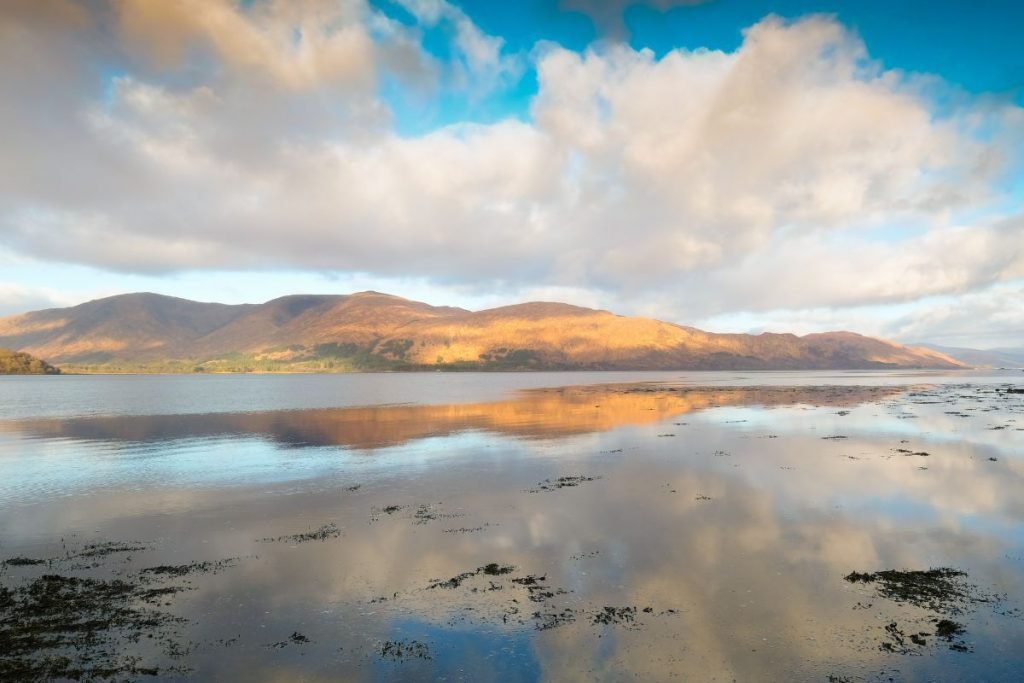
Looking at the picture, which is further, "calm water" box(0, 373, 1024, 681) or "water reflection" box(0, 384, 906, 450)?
"water reflection" box(0, 384, 906, 450)

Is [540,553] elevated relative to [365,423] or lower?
elevated

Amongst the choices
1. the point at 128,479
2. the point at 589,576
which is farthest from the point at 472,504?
the point at 128,479

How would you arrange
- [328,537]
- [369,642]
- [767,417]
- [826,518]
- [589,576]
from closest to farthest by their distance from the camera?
[369,642] → [589,576] → [328,537] → [826,518] → [767,417]

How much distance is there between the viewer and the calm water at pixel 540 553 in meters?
13.1

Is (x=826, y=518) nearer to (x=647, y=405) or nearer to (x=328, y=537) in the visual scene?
(x=328, y=537)

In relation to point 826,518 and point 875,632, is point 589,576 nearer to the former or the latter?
point 875,632

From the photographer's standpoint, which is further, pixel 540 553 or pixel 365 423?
pixel 365 423

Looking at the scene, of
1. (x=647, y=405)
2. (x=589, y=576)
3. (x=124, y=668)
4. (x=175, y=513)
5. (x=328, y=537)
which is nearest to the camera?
(x=124, y=668)

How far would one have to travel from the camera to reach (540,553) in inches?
806

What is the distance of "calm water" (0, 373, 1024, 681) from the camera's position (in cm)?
1311

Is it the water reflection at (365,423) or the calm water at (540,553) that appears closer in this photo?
the calm water at (540,553)

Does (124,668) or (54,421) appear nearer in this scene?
(124,668)

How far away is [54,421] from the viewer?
71.7 metres

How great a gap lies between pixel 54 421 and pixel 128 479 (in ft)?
166
